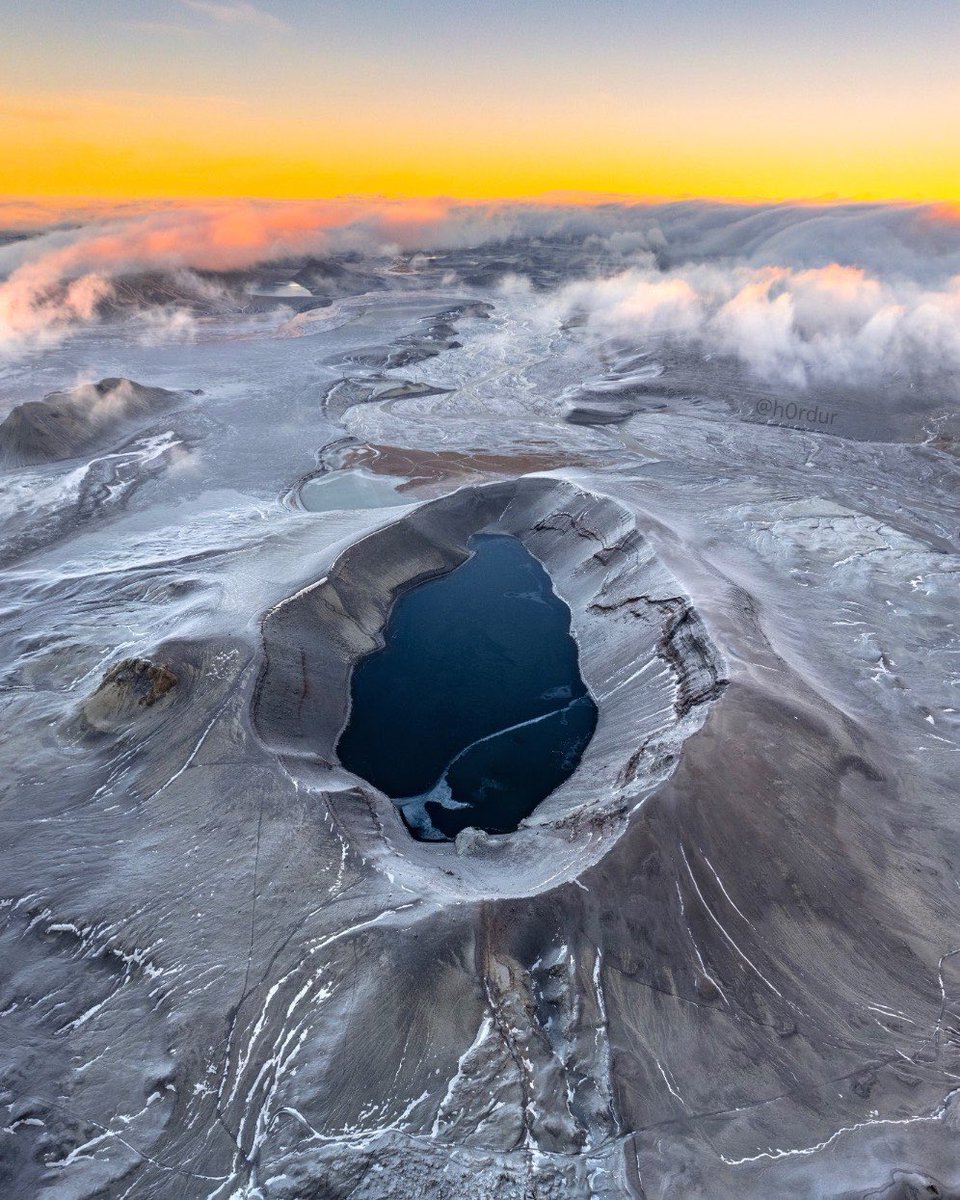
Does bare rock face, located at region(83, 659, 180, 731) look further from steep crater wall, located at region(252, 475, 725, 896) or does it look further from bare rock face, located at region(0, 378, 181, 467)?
A: bare rock face, located at region(0, 378, 181, 467)

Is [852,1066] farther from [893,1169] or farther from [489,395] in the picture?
[489,395]

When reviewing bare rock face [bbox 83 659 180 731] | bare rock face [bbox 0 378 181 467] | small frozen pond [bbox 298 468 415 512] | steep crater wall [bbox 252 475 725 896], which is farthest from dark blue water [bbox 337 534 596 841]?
bare rock face [bbox 0 378 181 467]

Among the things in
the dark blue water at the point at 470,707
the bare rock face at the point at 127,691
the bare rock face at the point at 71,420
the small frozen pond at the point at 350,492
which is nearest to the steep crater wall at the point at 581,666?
the dark blue water at the point at 470,707

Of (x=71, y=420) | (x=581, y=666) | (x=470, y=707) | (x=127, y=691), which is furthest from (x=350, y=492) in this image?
(x=127, y=691)

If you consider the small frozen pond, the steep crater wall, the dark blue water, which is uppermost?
the steep crater wall

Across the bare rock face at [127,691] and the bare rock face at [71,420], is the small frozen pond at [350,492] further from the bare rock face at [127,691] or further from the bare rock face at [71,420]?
the bare rock face at [127,691]

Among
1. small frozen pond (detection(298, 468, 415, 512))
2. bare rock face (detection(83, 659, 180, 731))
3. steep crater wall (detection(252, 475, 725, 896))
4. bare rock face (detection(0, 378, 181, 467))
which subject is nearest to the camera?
steep crater wall (detection(252, 475, 725, 896))

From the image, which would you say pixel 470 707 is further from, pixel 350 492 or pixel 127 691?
pixel 350 492

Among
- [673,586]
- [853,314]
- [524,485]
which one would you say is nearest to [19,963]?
[673,586]
